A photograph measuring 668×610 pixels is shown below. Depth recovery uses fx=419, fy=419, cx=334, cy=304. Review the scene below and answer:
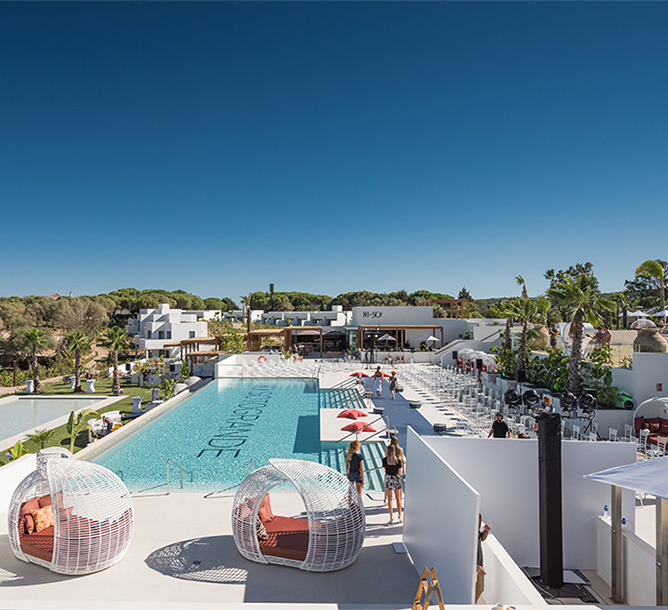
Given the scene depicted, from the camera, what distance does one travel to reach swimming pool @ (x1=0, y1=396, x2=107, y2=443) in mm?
16602

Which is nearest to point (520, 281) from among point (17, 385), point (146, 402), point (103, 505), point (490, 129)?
point (490, 129)

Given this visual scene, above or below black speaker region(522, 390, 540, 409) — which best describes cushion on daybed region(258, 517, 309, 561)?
below

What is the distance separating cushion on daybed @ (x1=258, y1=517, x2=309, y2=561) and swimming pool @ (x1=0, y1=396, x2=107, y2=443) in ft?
44.0

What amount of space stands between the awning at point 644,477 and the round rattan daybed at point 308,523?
3.12 m

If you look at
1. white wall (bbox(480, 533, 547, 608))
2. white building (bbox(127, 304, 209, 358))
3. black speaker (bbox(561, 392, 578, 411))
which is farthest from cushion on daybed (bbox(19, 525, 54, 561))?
white building (bbox(127, 304, 209, 358))

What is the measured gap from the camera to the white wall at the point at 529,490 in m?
6.52

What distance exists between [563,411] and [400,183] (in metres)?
26.1

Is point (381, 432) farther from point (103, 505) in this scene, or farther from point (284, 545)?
point (103, 505)

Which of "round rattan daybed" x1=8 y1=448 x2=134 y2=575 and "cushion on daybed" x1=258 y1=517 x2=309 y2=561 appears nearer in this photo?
"round rattan daybed" x1=8 y1=448 x2=134 y2=575

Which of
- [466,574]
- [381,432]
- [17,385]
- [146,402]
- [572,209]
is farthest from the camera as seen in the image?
[572,209]

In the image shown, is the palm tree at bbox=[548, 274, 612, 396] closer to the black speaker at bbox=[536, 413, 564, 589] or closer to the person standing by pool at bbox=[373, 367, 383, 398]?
the person standing by pool at bbox=[373, 367, 383, 398]

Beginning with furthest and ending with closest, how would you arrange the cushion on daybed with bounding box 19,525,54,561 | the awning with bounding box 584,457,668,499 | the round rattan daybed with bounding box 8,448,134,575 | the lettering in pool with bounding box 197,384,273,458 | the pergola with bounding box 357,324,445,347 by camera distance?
the pergola with bounding box 357,324,445,347
the lettering in pool with bounding box 197,384,273,458
the cushion on daybed with bounding box 19,525,54,561
the round rattan daybed with bounding box 8,448,134,575
the awning with bounding box 584,457,668,499

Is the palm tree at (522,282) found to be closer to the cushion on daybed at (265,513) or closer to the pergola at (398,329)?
the pergola at (398,329)

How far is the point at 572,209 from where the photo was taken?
33469 millimetres
